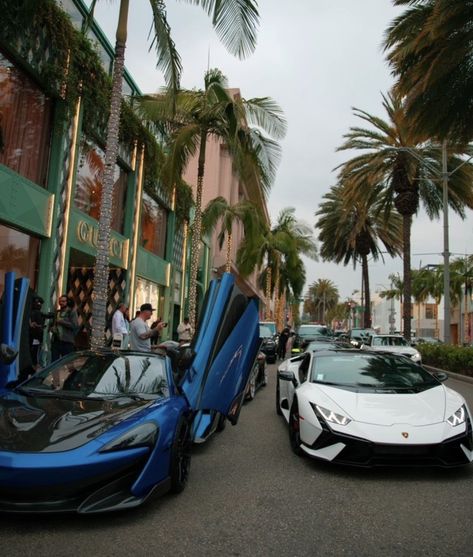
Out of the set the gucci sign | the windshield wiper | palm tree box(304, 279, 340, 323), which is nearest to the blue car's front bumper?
the windshield wiper

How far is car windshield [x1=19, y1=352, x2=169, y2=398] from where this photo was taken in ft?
16.1

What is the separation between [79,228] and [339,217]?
27.2m

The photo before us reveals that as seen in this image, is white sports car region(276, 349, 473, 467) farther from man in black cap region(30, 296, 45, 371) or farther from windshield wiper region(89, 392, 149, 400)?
man in black cap region(30, 296, 45, 371)

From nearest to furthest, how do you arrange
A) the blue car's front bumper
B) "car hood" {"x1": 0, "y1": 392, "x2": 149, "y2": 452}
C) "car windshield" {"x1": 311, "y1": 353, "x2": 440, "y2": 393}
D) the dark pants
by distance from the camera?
the blue car's front bumper, "car hood" {"x1": 0, "y1": 392, "x2": 149, "y2": 452}, "car windshield" {"x1": 311, "y1": 353, "x2": 440, "y2": 393}, the dark pants

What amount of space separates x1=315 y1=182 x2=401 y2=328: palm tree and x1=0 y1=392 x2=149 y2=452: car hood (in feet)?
91.5

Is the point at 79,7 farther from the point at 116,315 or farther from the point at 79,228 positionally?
the point at 116,315

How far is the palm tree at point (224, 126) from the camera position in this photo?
15.2 metres

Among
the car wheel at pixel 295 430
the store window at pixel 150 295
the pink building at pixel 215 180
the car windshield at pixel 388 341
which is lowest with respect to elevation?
the car wheel at pixel 295 430

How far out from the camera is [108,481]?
366cm

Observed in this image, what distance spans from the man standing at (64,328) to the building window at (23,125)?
379 cm

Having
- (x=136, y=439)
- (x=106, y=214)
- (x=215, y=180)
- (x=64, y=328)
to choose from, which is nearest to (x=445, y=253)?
(x=106, y=214)

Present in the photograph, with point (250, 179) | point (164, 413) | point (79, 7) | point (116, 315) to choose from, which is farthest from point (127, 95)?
point (164, 413)

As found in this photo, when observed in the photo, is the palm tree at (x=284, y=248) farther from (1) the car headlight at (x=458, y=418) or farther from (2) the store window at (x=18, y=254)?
(1) the car headlight at (x=458, y=418)

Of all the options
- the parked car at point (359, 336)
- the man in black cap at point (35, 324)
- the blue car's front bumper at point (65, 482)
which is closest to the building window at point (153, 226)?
the parked car at point (359, 336)
